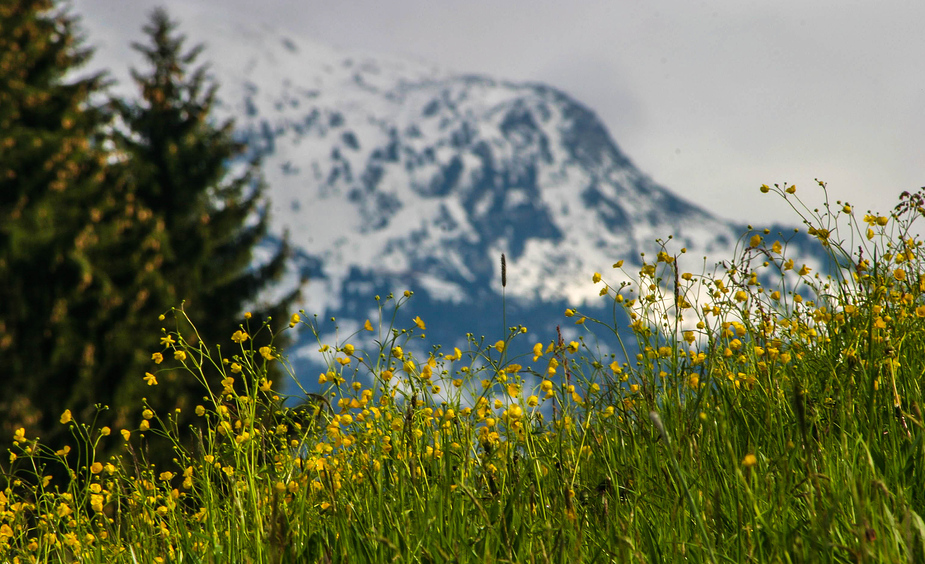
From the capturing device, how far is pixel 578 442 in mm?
3070

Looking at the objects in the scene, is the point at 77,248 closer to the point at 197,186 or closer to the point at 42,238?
the point at 42,238

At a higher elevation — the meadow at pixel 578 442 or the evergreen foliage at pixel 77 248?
the evergreen foliage at pixel 77 248

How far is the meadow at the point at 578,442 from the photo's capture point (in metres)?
2.22

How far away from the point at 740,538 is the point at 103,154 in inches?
632

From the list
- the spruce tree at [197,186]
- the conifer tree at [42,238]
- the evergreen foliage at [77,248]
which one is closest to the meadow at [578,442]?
the evergreen foliage at [77,248]

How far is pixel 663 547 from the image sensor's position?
2156mm

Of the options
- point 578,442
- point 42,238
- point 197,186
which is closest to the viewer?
point 578,442

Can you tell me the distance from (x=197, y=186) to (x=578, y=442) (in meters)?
18.3

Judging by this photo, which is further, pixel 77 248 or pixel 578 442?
pixel 77 248

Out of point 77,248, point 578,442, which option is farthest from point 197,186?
point 578,442

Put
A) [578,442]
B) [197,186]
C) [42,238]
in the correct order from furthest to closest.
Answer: [197,186] < [42,238] < [578,442]

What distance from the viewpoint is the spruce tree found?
18.4 meters

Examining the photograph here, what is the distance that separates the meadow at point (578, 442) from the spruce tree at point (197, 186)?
603 inches

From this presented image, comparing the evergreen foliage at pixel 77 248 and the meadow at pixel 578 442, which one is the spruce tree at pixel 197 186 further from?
the meadow at pixel 578 442
